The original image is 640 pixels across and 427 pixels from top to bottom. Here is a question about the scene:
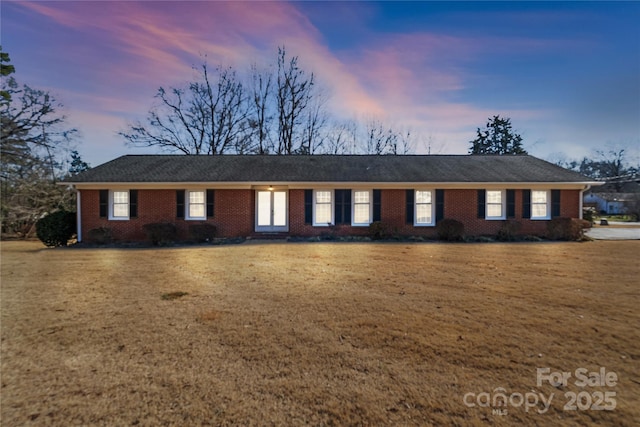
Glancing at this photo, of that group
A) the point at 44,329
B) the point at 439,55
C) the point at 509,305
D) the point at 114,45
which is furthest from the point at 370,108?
the point at 44,329

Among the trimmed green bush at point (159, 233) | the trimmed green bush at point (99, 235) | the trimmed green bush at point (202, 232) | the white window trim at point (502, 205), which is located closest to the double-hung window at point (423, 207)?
the white window trim at point (502, 205)

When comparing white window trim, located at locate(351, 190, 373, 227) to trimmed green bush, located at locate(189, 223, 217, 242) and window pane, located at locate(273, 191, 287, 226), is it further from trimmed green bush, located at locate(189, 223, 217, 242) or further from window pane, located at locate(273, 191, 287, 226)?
trimmed green bush, located at locate(189, 223, 217, 242)

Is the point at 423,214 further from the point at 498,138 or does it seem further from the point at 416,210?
the point at 498,138

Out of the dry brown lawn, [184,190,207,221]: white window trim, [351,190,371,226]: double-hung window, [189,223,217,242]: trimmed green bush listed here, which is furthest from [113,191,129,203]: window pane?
[351,190,371,226]: double-hung window

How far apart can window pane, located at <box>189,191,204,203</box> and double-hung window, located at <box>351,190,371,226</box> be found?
7.63 metres

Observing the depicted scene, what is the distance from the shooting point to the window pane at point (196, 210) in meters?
14.4

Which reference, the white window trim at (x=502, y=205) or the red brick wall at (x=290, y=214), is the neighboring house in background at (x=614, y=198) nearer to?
the white window trim at (x=502, y=205)

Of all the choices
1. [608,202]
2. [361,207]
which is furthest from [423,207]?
[608,202]

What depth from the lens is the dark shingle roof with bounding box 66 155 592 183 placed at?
1460cm

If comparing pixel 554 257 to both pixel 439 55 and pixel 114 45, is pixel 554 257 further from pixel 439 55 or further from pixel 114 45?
pixel 114 45

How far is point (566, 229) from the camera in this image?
1381 centimetres

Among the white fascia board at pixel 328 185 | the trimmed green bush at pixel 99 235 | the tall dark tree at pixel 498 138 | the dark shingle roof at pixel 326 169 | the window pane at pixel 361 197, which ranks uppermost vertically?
the tall dark tree at pixel 498 138

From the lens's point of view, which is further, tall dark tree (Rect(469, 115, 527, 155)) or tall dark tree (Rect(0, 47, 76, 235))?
tall dark tree (Rect(469, 115, 527, 155))

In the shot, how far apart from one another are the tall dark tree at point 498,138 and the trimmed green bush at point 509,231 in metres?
28.1
